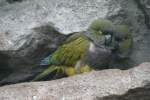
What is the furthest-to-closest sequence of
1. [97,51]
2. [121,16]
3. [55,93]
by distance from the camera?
[121,16]
[97,51]
[55,93]

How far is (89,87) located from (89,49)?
510 mm

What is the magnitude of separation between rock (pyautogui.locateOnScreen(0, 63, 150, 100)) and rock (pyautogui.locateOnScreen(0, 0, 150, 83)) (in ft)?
1.53

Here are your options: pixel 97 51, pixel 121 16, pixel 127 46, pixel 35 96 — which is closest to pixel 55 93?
pixel 35 96

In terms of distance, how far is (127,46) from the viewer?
2916 mm

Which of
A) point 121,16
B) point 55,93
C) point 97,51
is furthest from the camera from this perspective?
point 121,16

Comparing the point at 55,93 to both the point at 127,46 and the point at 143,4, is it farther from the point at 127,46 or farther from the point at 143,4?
the point at 143,4

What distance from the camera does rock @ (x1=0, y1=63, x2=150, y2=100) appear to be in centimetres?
231

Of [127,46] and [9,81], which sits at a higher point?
[127,46]

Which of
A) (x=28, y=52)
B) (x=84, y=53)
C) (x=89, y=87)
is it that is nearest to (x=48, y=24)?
(x=28, y=52)

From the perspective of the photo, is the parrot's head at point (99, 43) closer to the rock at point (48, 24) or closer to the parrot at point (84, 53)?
the parrot at point (84, 53)

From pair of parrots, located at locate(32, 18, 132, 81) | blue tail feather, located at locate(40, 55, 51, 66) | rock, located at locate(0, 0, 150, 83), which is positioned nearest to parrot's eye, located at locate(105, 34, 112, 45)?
pair of parrots, located at locate(32, 18, 132, 81)

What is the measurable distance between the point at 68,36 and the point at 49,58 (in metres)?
0.20

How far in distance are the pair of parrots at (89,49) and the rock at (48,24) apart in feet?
0.35

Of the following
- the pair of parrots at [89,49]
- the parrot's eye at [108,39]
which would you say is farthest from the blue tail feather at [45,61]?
the parrot's eye at [108,39]
